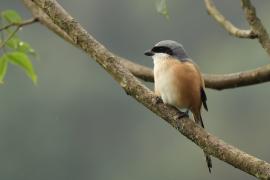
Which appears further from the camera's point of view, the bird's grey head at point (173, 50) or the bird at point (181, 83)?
the bird's grey head at point (173, 50)

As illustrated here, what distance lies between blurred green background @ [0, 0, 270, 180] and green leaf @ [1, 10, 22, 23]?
33.6 meters

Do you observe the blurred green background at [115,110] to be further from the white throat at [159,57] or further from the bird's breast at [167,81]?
the bird's breast at [167,81]

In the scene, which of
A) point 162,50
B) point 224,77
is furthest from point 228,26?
point 162,50

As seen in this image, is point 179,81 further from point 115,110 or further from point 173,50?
point 115,110

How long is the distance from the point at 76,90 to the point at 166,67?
44121 mm

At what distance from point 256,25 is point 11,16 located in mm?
1435

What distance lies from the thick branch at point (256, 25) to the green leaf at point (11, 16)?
1.34m

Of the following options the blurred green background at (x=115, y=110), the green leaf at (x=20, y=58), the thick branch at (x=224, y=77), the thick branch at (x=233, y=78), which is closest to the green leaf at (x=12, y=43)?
the green leaf at (x=20, y=58)

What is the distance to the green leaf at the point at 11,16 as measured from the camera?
5207mm

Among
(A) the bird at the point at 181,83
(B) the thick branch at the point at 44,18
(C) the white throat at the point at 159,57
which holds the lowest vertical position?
(A) the bird at the point at 181,83

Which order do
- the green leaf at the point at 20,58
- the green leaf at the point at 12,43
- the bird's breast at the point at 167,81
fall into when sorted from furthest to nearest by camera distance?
the bird's breast at the point at 167,81 < the green leaf at the point at 12,43 < the green leaf at the point at 20,58

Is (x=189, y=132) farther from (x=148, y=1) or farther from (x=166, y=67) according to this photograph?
(x=148, y=1)

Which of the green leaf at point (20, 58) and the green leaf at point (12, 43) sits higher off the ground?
the green leaf at point (12, 43)

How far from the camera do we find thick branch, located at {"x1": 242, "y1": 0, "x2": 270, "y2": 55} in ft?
16.2
